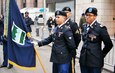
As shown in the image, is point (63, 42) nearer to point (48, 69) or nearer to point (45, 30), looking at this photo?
point (48, 69)

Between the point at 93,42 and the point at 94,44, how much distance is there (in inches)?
1.6

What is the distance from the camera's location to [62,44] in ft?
20.2

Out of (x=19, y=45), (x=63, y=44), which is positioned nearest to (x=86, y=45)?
(x=63, y=44)

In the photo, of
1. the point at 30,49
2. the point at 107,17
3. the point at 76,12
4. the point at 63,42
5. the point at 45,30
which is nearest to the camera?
the point at 63,42

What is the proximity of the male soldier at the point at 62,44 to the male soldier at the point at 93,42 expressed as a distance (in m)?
0.40

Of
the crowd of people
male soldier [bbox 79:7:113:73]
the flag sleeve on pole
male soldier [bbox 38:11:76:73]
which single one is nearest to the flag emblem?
the flag sleeve on pole

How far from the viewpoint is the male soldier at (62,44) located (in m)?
6.09

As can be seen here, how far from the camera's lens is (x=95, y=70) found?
5.75 m

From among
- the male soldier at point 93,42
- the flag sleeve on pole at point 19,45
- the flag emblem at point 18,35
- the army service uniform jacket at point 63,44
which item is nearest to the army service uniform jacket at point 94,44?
the male soldier at point 93,42

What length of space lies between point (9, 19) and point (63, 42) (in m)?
1.62

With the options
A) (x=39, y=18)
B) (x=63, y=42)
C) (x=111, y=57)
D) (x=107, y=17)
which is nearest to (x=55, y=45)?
(x=63, y=42)

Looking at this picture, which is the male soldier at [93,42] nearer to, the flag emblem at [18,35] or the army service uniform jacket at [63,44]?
the army service uniform jacket at [63,44]

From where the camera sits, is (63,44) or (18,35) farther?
(18,35)

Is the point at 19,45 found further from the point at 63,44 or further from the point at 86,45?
the point at 86,45
